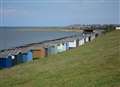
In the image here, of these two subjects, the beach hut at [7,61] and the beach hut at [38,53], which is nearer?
the beach hut at [7,61]

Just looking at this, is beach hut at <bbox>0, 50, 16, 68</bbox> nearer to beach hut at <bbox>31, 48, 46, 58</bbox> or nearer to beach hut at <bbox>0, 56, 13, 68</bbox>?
beach hut at <bbox>0, 56, 13, 68</bbox>

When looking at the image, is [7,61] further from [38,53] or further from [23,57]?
[38,53]

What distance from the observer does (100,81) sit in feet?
36.4

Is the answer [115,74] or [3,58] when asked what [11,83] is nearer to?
[115,74]

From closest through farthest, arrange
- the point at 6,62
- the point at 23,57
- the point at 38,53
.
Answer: the point at 6,62 → the point at 23,57 → the point at 38,53

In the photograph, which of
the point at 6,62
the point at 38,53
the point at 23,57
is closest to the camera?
the point at 6,62

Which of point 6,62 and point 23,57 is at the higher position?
point 23,57

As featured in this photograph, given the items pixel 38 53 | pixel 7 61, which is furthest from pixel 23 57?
pixel 38 53

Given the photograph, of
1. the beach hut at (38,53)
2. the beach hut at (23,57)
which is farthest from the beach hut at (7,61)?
the beach hut at (38,53)

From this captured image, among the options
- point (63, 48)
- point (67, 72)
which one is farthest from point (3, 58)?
point (63, 48)

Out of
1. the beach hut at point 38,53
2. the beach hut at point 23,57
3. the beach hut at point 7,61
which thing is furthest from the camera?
the beach hut at point 38,53

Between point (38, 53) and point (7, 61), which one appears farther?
point (38, 53)

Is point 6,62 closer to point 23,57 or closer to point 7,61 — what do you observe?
point 7,61

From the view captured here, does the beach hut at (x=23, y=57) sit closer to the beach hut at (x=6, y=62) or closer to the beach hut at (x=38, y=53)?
the beach hut at (x=6, y=62)
